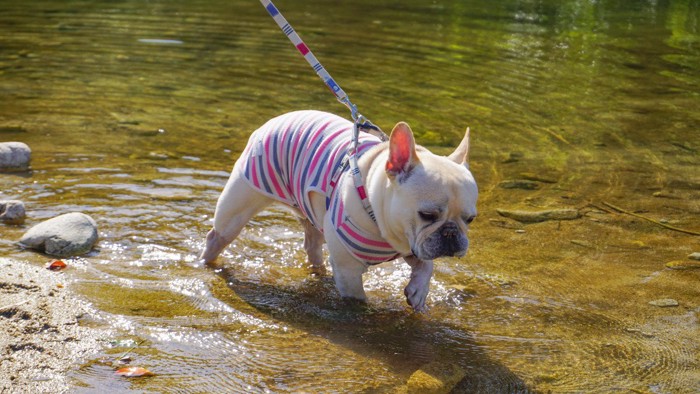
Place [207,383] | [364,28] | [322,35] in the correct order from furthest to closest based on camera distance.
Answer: [364,28] → [322,35] → [207,383]

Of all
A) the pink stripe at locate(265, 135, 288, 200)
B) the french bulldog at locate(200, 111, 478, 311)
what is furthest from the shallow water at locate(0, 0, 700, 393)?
the pink stripe at locate(265, 135, 288, 200)

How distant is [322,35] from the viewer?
14805mm

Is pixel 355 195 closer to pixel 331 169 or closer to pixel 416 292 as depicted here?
pixel 331 169

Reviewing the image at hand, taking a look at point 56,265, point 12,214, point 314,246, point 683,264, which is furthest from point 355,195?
point 12,214

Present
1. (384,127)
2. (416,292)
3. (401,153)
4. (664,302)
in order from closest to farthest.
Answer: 1. (401,153)
2. (416,292)
3. (664,302)
4. (384,127)

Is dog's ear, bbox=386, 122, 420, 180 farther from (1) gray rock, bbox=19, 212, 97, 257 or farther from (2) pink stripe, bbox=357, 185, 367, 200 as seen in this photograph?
(1) gray rock, bbox=19, 212, 97, 257

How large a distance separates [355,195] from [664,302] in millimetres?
2126

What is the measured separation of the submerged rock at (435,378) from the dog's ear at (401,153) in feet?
3.29

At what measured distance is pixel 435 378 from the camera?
4.38m

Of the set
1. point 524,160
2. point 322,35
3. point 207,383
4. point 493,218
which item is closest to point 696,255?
point 493,218

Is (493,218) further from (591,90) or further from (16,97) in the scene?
(16,97)

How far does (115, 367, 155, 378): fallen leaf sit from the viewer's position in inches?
169

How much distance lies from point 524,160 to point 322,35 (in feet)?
23.0

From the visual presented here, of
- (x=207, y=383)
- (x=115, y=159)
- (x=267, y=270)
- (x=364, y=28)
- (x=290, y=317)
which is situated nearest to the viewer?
(x=207, y=383)
